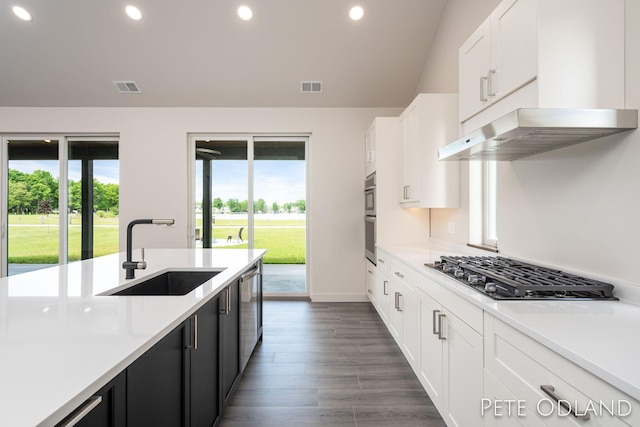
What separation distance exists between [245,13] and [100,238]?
12.3 ft

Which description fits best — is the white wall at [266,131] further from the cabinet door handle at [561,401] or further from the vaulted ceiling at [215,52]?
the cabinet door handle at [561,401]

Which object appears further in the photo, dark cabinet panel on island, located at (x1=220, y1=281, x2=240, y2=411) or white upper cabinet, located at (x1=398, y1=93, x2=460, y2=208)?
white upper cabinet, located at (x1=398, y1=93, x2=460, y2=208)

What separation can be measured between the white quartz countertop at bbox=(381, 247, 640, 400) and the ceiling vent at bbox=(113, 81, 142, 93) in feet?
15.3

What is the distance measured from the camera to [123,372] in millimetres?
937

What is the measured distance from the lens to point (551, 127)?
1.39 metres

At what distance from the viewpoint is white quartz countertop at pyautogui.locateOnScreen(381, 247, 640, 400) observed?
2.63ft

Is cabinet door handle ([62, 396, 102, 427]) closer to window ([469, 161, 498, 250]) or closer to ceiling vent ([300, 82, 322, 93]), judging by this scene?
window ([469, 161, 498, 250])

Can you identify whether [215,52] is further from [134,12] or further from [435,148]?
[435,148]

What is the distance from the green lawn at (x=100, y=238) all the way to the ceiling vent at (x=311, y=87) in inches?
72.5

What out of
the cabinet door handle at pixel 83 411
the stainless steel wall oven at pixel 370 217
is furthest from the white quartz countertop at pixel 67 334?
the stainless steel wall oven at pixel 370 217

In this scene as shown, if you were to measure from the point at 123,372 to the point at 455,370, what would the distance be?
149 cm

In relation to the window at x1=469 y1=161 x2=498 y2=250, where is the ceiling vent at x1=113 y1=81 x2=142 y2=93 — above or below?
above

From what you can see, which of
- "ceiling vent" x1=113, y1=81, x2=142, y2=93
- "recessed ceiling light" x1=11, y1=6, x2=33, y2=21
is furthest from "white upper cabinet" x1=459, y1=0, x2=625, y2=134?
"recessed ceiling light" x1=11, y1=6, x2=33, y2=21

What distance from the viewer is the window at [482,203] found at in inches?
112
